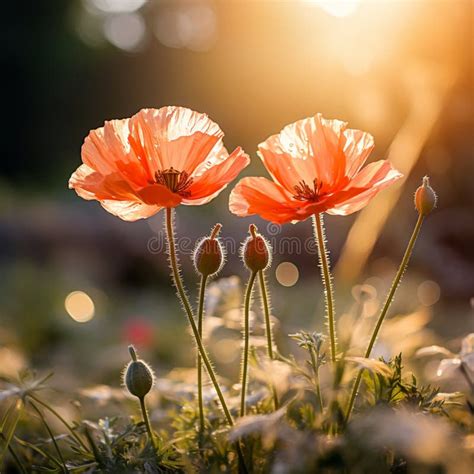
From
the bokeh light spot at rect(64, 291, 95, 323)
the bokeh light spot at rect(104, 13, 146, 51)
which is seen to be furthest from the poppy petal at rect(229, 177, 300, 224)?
the bokeh light spot at rect(104, 13, 146, 51)

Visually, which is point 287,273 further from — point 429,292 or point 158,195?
point 158,195

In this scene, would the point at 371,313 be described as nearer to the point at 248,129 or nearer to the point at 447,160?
the point at 447,160

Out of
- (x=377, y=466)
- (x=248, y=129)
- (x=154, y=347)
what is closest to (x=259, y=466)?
(x=377, y=466)

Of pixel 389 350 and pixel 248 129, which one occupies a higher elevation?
pixel 389 350

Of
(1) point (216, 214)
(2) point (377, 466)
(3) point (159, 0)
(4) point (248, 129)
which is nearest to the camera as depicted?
(2) point (377, 466)

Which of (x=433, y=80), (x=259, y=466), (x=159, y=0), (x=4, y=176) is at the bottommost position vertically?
(x=4, y=176)

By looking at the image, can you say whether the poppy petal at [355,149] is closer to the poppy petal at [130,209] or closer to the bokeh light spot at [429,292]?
the poppy petal at [130,209]
